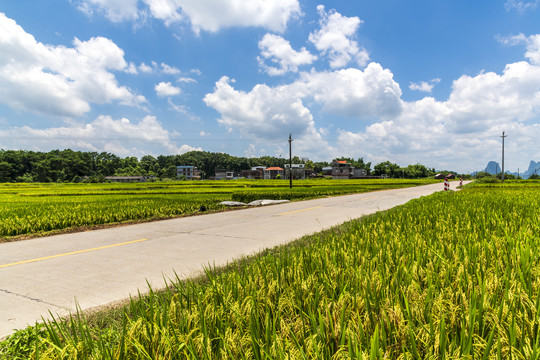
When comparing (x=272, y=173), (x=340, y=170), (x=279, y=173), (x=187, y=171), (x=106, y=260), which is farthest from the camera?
(x=187, y=171)

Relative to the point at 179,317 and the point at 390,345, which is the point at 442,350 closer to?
the point at 390,345

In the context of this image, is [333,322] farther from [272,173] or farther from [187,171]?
[187,171]

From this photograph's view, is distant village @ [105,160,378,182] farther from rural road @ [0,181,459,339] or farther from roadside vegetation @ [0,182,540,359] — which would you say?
roadside vegetation @ [0,182,540,359]

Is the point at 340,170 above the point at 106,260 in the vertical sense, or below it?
above

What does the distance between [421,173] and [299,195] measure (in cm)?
14135

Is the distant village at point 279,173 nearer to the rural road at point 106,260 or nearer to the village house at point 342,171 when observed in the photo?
the village house at point 342,171

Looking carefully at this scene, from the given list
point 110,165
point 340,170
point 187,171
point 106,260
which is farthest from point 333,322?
point 110,165

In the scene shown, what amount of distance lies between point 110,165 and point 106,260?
159475 millimetres

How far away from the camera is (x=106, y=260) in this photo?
16.8 ft

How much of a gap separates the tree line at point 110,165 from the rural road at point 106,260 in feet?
349

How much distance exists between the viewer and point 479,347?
1.49m

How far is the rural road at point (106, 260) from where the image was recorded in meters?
3.42

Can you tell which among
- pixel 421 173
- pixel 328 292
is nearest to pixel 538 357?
pixel 328 292

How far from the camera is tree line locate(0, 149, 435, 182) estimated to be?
98.9 meters
